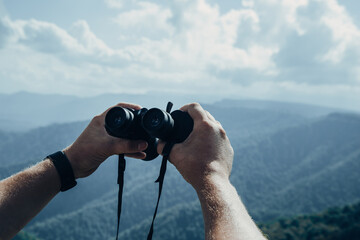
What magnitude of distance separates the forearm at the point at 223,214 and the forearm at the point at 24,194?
152cm

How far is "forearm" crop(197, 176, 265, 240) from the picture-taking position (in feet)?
5.08

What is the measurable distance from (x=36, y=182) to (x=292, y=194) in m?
182

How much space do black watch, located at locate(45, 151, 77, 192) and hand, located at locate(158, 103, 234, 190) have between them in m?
1.06

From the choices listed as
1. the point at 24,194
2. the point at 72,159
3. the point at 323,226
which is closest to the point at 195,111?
the point at 72,159

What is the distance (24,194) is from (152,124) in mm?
1327

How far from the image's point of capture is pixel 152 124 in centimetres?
293

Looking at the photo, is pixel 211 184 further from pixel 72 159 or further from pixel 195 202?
pixel 195 202

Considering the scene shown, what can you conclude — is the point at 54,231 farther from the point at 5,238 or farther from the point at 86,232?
the point at 5,238

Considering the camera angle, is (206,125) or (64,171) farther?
(64,171)

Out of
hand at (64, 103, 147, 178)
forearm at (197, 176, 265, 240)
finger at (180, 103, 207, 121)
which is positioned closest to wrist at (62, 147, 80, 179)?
hand at (64, 103, 147, 178)

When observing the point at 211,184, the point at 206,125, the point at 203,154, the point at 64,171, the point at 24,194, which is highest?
the point at 206,125

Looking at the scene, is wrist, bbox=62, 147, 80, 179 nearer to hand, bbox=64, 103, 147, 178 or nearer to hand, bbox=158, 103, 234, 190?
hand, bbox=64, 103, 147, 178

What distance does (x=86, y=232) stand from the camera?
447 ft

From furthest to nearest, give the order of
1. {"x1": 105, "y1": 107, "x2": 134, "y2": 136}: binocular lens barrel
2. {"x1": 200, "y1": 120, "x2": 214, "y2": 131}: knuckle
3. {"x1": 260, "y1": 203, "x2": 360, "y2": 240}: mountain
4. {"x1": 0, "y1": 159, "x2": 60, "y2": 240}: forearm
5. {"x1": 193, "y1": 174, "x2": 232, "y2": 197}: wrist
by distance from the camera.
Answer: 1. {"x1": 260, "y1": 203, "x2": 360, "y2": 240}: mountain
2. {"x1": 105, "y1": 107, "x2": 134, "y2": 136}: binocular lens barrel
3. {"x1": 200, "y1": 120, "x2": 214, "y2": 131}: knuckle
4. {"x1": 0, "y1": 159, "x2": 60, "y2": 240}: forearm
5. {"x1": 193, "y1": 174, "x2": 232, "y2": 197}: wrist
